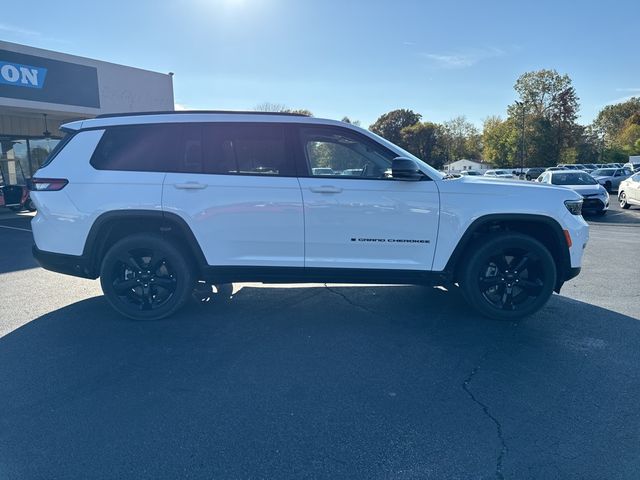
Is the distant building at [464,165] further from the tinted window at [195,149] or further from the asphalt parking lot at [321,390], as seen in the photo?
the tinted window at [195,149]

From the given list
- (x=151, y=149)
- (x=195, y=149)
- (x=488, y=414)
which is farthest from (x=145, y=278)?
(x=488, y=414)

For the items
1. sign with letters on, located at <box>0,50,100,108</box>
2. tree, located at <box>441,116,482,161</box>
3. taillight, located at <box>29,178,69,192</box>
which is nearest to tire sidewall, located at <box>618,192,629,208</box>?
taillight, located at <box>29,178,69,192</box>

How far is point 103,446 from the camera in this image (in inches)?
101

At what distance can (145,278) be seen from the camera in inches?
179

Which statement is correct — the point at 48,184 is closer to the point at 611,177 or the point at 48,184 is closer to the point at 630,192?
the point at 630,192

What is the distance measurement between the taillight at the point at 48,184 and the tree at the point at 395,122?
66910mm

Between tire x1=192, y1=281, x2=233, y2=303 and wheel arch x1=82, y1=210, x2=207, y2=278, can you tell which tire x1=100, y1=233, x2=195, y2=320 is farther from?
tire x1=192, y1=281, x2=233, y2=303

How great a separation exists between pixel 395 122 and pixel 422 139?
7067 millimetres

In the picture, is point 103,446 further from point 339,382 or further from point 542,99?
point 542,99

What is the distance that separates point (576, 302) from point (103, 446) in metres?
5.09

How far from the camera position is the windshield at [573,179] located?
1465cm

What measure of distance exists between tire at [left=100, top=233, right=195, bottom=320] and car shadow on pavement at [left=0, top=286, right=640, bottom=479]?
0.62 ft

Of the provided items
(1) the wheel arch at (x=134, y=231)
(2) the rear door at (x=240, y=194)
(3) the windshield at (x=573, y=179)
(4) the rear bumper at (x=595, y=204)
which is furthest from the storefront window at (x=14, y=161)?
(4) the rear bumper at (x=595, y=204)

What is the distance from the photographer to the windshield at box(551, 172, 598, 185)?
48.1 feet
